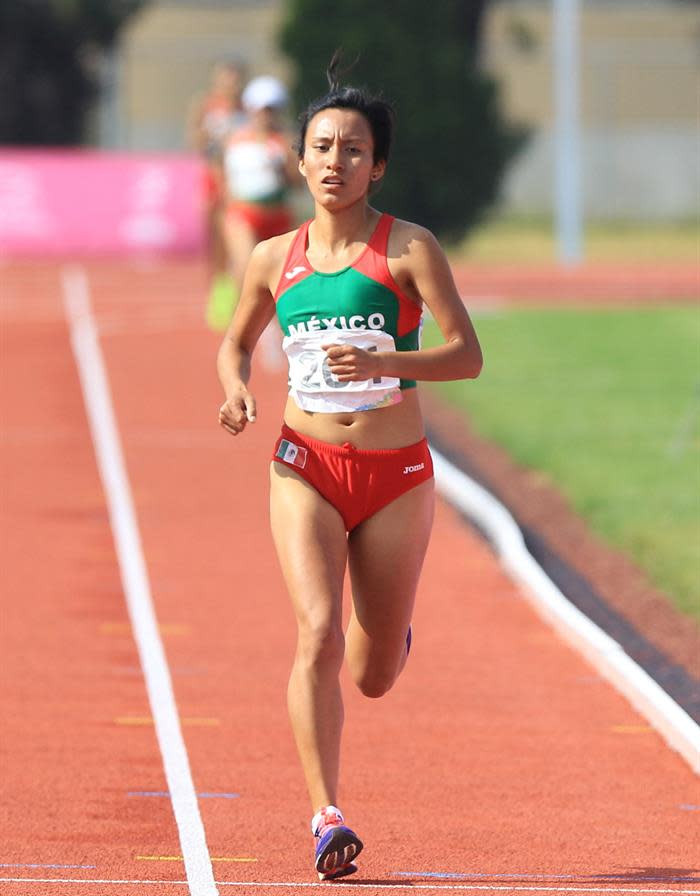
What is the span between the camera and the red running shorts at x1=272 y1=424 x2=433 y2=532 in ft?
21.9

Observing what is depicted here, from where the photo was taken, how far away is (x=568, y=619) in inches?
415

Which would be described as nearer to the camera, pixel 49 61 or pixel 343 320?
pixel 343 320

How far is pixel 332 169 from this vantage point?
21.7 feet

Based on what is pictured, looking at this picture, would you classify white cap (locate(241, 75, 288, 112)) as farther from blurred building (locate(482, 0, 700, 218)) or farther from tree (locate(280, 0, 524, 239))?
blurred building (locate(482, 0, 700, 218))

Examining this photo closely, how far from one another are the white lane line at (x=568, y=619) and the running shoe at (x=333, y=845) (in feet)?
6.94

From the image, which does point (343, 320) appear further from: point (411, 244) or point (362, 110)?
point (362, 110)

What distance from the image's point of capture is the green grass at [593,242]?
42.9 metres

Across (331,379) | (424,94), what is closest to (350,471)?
(331,379)

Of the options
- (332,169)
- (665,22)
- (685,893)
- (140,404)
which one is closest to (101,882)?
(685,893)

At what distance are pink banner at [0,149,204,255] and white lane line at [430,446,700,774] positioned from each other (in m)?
22.2

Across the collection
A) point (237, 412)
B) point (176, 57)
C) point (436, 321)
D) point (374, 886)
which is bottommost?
point (176, 57)

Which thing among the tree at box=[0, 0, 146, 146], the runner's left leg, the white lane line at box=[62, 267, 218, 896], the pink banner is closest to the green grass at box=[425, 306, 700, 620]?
the white lane line at box=[62, 267, 218, 896]

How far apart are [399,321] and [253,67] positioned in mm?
52140

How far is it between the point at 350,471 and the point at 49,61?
3850cm
